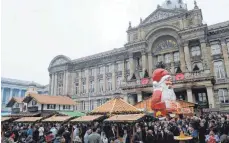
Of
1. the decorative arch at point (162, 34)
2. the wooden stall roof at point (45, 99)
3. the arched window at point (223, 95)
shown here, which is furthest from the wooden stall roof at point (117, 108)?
the wooden stall roof at point (45, 99)

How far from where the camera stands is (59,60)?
47250mm

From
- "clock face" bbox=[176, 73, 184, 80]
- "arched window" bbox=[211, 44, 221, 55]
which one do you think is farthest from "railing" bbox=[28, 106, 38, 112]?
"arched window" bbox=[211, 44, 221, 55]

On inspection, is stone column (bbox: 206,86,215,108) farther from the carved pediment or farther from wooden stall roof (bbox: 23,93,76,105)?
wooden stall roof (bbox: 23,93,76,105)

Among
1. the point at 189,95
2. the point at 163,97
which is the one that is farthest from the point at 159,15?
the point at 163,97

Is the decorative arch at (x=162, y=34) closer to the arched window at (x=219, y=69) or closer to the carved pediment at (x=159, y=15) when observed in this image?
the carved pediment at (x=159, y=15)

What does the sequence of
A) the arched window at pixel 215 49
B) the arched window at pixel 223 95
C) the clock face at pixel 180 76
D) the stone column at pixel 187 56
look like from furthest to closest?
the arched window at pixel 215 49 → the stone column at pixel 187 56 → the arched window at pixel 223 95 → the clock face at pixel 180 76

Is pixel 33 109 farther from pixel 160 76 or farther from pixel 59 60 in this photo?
pixel 160 76

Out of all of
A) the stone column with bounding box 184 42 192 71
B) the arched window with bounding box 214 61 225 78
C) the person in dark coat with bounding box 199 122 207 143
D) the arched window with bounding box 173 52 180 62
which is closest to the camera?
the person in dark coat with bounding box 199 122 207 143

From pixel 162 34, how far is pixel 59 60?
87.2ft

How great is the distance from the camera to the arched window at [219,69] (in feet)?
94.6

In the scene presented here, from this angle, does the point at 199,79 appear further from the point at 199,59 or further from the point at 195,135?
the point at 195,135

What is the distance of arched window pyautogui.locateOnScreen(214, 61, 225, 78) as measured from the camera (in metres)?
28.8

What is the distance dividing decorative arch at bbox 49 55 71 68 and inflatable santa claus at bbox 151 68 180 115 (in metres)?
31.6

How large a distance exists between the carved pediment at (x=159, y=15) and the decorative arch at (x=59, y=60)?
2148 cm
